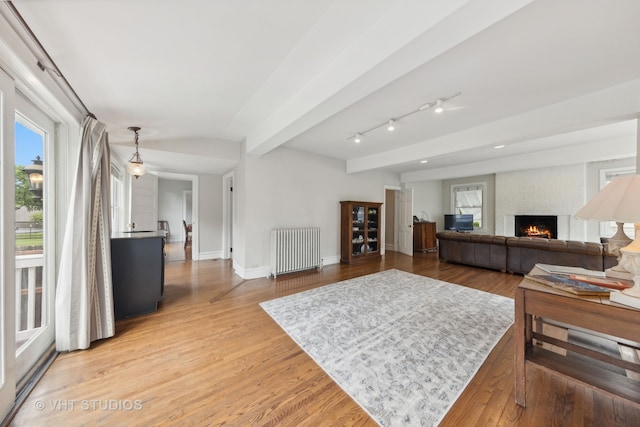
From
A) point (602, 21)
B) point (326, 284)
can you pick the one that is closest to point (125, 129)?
point (326, 284)

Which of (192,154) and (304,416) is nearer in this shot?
(304,416)

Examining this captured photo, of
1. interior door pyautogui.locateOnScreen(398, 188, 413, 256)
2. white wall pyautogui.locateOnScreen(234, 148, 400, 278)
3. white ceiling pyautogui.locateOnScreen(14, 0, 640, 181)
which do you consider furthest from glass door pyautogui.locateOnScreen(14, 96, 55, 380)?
interior door pyautogui.locateOnScreen(398, 188, 413, 256)

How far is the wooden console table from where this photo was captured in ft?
3.65

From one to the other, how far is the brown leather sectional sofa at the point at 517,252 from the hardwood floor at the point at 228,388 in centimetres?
287

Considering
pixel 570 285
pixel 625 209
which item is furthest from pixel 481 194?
pixel 625 209

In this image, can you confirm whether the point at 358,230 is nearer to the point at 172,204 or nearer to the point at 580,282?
the point at 580,282

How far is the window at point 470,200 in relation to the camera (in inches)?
291

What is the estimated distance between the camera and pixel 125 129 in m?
3.02

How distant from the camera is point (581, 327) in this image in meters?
1.21

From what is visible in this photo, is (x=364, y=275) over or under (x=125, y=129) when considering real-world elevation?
under

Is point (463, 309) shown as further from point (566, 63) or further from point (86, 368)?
point (86, 368)

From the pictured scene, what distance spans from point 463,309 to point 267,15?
11.4ft

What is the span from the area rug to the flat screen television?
15.3 feet

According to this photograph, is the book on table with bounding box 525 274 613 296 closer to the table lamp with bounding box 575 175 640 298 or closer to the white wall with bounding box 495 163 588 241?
the table lamp with bounding box 575 175 640 298
